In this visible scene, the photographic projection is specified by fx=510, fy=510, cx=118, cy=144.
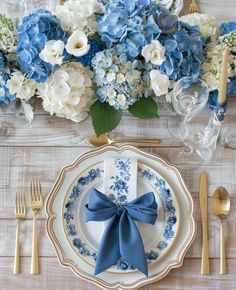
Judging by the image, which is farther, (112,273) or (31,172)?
(31,172)

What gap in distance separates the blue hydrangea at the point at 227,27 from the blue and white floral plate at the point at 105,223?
415 mm

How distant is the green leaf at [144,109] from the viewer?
1.27 metres

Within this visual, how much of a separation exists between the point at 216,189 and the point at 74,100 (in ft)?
1.34

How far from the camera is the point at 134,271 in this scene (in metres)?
1.16

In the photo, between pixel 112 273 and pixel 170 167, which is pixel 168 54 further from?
pixel 112 273

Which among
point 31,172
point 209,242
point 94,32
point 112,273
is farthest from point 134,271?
point 94,32

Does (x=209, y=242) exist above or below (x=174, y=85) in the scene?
below

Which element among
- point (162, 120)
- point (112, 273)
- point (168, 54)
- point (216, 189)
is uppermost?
point (168, 54)

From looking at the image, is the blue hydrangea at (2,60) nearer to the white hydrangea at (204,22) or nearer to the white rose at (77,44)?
→ the white rose at (77,44)

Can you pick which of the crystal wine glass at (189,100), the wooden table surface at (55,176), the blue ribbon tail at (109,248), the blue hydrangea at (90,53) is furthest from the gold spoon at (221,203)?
the blue hydrangea at (90,53)

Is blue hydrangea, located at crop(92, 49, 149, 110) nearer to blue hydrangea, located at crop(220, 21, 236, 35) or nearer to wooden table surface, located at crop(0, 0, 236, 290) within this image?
wooden table surface, located at crop(0, 0, 236, 290)

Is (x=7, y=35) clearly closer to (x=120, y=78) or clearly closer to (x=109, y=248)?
(x=120, y=78)

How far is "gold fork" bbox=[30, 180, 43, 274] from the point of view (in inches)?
46.8

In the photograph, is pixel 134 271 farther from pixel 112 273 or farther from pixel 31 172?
pixel 31 172
